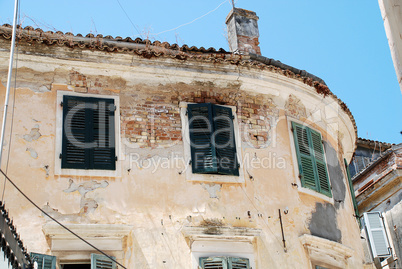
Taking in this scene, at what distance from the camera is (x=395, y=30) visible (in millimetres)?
6562

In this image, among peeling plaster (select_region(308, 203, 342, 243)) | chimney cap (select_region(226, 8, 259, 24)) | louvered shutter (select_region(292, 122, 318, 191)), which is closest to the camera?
peeling plaster (select_region(308, 203, 342, 243))

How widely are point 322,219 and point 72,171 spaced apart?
4.50 m

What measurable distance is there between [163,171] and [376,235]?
5.35 meters

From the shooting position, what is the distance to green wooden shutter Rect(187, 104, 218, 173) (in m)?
12.4

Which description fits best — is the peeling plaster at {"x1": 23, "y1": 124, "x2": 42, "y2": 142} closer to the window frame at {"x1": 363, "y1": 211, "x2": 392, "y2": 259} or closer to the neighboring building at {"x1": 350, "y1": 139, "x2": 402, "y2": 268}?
the window frame at {"x1": 363, "y1": 211, "x2": 392, "y2": 259}

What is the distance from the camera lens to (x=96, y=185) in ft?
38.6

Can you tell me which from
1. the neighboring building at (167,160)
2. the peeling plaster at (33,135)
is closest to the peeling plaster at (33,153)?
the neighboring building at (167,160)

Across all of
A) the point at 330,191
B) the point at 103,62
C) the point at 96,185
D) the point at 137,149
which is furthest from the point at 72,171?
the point at 330,191

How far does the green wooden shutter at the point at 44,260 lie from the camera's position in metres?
10.7

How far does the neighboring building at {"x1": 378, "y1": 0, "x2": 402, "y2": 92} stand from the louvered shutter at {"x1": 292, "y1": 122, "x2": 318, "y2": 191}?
21.6 ft

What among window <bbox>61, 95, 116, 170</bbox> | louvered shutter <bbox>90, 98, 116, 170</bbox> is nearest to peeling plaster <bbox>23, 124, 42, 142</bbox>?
window <bbox>61, 95, 116, 170</bbox>

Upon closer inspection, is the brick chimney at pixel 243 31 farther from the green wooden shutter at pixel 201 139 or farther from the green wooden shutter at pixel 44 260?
the green wooden shutter at pixel 44 260

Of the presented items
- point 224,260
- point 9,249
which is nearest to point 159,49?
point 224,260

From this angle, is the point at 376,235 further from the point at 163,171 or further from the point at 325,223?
the point at 163,171
